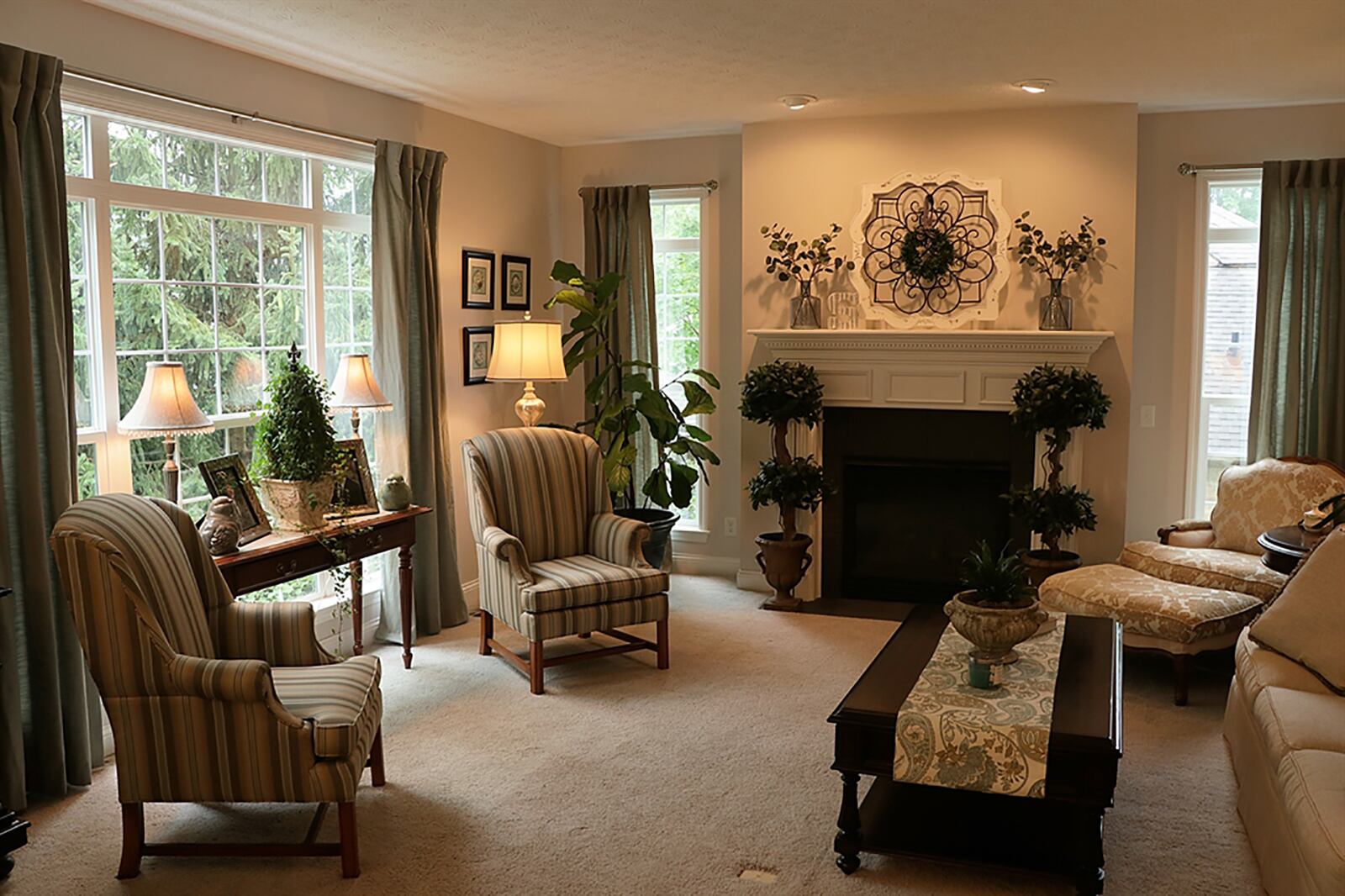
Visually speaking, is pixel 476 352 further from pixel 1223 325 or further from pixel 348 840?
pixel 1223 325

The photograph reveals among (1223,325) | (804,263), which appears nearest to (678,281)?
(804,263)

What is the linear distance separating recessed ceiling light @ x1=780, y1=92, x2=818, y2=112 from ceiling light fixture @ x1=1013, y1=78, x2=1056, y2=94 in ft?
3.13

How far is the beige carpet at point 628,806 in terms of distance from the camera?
Result: 3039 millimetres

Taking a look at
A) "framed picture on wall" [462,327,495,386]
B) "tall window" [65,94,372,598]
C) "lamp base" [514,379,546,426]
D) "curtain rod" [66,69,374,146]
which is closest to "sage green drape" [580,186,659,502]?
"framed picture on wall" [462,327,495,386]

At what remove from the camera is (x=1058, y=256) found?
552cm

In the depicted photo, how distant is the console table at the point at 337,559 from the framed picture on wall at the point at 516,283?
174cm

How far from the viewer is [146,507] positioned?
3230 millimetres

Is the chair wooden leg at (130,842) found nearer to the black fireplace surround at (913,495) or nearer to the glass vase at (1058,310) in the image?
the black fireplace surround at (913,495)

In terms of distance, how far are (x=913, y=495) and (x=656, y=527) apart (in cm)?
141

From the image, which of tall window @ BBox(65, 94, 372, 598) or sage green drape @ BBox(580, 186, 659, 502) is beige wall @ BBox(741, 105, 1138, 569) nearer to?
sage green drape @ BBox(580, 186, 659, 502)

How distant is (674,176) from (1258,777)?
454 centimetres

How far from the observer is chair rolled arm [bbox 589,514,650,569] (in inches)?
194

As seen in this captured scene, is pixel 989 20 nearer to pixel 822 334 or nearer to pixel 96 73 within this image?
pixel 822 334

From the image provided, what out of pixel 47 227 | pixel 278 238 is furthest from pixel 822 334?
pixel 47 227
